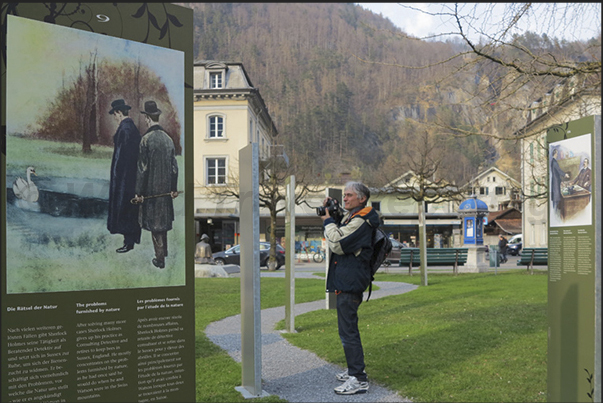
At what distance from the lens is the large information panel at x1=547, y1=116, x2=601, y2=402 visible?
4270mm

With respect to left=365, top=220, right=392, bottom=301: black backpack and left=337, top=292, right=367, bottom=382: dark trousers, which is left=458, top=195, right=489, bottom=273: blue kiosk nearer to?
left=365, top=220, right=392, bottom=301: black backpack

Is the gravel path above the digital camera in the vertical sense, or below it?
below

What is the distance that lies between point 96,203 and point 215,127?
39.4 metres

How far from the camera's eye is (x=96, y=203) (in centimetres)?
347

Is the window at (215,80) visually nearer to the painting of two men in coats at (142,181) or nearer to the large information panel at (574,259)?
→ the large information panel at (574,259)

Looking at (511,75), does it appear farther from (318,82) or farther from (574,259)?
(318,82)

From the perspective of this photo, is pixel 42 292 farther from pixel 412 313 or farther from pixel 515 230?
pixel 515 230

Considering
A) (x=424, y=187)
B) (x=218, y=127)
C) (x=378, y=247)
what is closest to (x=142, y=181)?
(x=378, y=247)

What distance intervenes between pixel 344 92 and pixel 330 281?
120133 mm

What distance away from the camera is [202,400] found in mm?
5359

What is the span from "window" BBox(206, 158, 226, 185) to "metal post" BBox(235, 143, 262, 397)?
36.1 m

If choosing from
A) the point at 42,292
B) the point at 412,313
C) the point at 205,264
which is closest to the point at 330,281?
the point at 42,292

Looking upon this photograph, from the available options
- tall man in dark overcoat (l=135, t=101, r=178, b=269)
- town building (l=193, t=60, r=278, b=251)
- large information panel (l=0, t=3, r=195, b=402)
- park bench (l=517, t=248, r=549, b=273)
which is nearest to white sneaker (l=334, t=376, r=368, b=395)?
large information panel (l=0, t=3, r=195, b=402)

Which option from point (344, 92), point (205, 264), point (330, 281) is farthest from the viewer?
point (344, 92)
